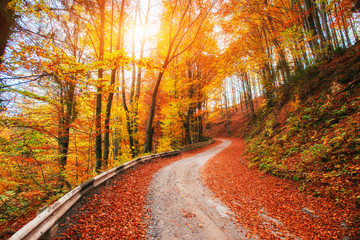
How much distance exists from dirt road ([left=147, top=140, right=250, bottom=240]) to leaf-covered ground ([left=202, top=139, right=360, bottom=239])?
0.44 meters

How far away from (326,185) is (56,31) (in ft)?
34.1

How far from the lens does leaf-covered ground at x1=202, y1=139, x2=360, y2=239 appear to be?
317 cm

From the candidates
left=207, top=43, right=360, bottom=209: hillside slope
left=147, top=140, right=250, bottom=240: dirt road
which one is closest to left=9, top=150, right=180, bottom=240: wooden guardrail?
left=147, top=140, right=250, bottom=240: dirt road

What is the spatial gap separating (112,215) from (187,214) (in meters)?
1.75

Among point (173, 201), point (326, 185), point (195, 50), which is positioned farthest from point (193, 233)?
point (195, 50)

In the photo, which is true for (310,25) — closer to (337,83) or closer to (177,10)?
(337,83)

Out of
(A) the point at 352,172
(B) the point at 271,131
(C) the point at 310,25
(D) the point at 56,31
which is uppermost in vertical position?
(C) the point at 310,25

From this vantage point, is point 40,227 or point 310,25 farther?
point 310,25

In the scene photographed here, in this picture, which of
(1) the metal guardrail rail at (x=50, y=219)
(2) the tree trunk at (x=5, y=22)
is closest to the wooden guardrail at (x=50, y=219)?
(1) the metal guardrail rail at (x=50, y=219)

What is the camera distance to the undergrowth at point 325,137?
4.29 metres

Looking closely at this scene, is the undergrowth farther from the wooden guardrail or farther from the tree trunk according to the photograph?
the tree trunk

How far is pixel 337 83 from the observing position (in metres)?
7.39

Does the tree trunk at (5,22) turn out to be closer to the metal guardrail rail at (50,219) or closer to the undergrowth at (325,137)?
the metal guardrail rail at (50,219)

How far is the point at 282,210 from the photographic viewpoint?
4.12 metres
